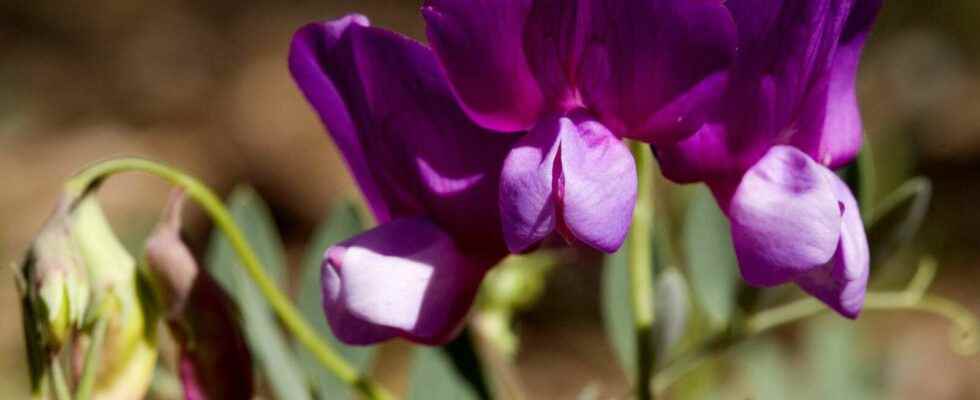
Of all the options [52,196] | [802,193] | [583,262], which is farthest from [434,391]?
[52,196]

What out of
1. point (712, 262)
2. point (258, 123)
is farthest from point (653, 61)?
point (258, 123)

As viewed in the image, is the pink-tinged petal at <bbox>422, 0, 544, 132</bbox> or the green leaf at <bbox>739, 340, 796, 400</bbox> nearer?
the pink-tinged petal at <bbox>422, 0, 544, 132</bbox>

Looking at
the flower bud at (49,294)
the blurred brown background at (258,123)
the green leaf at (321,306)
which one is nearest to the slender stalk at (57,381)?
the flower bud at (49,294)

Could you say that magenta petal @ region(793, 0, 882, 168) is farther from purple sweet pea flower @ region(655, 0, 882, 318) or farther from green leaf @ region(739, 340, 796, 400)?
green leaf @ region(739, 340, 796, 400)

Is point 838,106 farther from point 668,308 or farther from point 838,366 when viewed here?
point 838,366

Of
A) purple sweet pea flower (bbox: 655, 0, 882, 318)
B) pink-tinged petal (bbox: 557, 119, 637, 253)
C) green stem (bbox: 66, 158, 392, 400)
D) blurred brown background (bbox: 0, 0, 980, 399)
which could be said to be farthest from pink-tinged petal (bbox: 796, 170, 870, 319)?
blurred brown background (bbox: 0, 0, 980, 399)

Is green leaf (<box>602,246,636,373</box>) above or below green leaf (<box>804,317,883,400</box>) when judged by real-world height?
above

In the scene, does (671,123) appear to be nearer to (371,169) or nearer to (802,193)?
(802,193)
